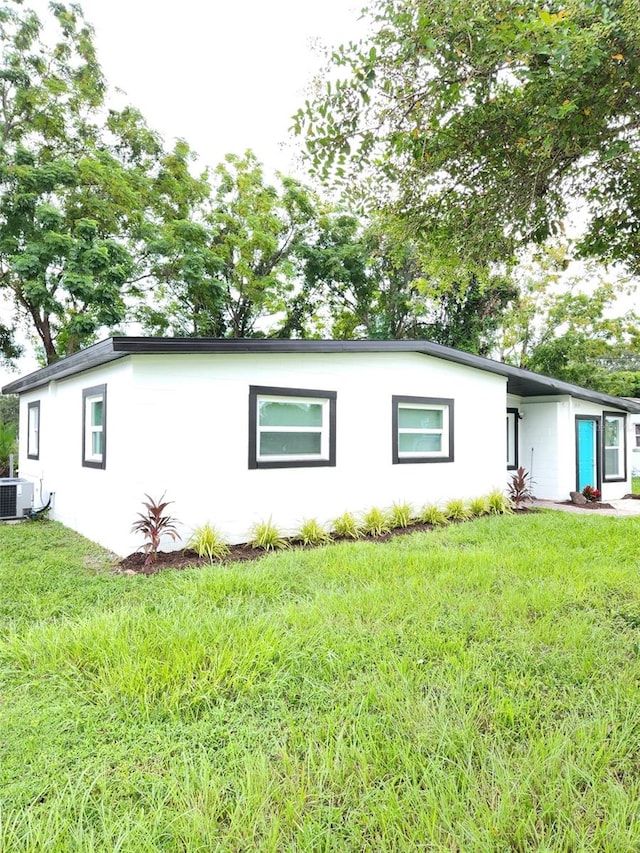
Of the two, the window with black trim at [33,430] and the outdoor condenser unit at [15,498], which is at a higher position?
the window with black trim at [33,430]

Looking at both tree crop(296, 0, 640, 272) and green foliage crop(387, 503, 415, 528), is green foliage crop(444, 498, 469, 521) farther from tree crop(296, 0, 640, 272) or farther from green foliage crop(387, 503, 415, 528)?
tree crop(296, 0, 640, 272)

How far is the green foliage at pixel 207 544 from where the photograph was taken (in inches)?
220

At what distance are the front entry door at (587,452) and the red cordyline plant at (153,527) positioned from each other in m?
9.35

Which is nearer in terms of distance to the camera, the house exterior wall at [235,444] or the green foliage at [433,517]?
the house exterior wall at [235,444]

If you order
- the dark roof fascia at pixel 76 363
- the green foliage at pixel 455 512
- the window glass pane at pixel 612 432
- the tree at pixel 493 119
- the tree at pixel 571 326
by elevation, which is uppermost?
the tree at pixel 571 326

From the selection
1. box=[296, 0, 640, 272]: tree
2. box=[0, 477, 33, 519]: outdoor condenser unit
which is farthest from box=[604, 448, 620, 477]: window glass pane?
box=[0, 477, 33, 519]: outdoor condenser unit

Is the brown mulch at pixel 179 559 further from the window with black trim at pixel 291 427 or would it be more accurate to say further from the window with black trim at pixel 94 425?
the window with black trim at pixel 94 425

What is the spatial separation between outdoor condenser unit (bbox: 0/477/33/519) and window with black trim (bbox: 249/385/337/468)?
4657 mm

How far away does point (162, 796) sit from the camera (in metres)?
1.85

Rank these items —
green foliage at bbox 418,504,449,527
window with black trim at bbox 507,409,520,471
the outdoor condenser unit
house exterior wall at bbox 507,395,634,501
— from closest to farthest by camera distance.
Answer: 1. green foliage at bbox 418,504,449,527
2. the outdoor condenser unit
3. house exterior wall at bbox 507,395,634,501
4. window with black trim at bbox 507,409,520,471

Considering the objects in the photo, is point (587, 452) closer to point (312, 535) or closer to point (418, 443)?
point (418, 443)

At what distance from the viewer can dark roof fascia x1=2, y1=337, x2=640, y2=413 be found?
5426mm

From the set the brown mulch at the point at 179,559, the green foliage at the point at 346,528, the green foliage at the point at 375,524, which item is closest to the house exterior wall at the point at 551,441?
the green foliage at the point at 375,524

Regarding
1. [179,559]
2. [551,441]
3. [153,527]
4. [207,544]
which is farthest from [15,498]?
[551,441]
